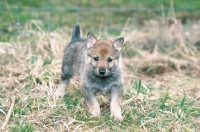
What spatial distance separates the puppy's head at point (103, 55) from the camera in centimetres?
573

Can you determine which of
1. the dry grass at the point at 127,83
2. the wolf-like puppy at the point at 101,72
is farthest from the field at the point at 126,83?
the wolf-like puppy at the point at 101,72

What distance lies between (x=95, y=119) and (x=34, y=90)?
3.87 feet

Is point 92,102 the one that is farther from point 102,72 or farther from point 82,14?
point 82,14

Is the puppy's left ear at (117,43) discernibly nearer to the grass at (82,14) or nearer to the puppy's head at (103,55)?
the puppy's head at (103,55)

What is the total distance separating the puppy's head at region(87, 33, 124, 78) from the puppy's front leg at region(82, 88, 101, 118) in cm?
27

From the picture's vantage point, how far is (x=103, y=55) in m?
5.79

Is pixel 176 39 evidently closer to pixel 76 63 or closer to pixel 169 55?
pixel 169 55

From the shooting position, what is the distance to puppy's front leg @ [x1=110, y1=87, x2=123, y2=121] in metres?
5.84

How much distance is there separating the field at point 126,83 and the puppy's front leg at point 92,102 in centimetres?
7

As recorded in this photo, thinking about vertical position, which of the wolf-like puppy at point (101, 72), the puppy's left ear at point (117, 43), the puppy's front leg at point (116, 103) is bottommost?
the puppy's front leg at point (116, 103)

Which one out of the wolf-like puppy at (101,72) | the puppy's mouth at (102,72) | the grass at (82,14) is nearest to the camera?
the puppy's mouth at (102,72)

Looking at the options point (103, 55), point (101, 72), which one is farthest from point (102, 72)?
point (103, 55)

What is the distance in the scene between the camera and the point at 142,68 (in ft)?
27.1

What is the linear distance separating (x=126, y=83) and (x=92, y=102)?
4.38ft
